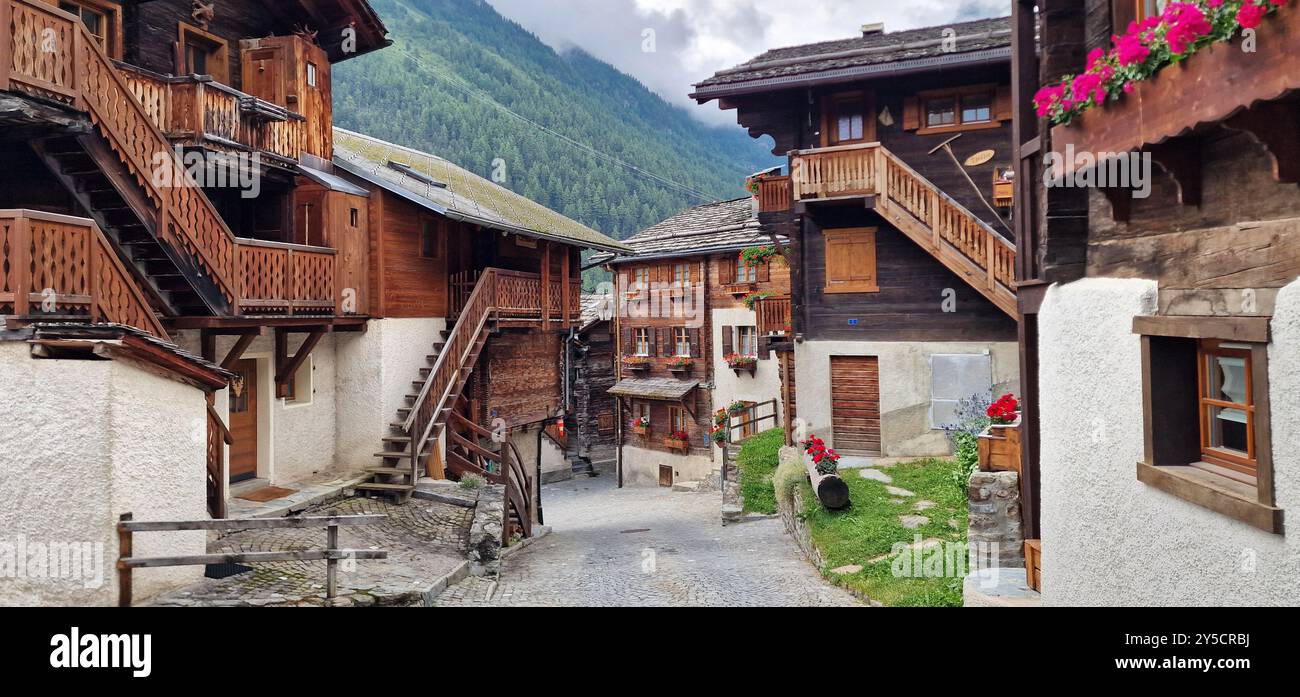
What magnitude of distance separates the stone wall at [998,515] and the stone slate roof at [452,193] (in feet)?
35.2

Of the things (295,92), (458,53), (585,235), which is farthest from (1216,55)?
(458,53)

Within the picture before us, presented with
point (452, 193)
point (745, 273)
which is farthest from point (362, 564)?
point (745, 273)

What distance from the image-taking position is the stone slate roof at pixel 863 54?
16.1 meters

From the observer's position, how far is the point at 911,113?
1714 cm

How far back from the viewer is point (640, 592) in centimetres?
1184

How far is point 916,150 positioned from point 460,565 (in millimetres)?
12202

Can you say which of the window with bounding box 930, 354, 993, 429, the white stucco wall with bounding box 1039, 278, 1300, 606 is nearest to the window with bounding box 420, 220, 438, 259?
the window with bounding box 930, 354, 993, 429

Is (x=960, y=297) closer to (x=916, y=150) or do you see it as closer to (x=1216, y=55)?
(x=916, y=150)

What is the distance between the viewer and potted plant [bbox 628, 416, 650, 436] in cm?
3750

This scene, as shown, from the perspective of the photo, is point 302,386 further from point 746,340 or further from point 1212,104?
point 746,340

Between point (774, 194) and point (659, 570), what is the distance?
895cm

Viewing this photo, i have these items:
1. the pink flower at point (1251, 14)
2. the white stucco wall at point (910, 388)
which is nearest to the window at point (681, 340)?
the white stucco wall at point (910, 388)

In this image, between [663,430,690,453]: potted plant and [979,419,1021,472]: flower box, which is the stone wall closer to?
[979,419,1021,472]: flower box
